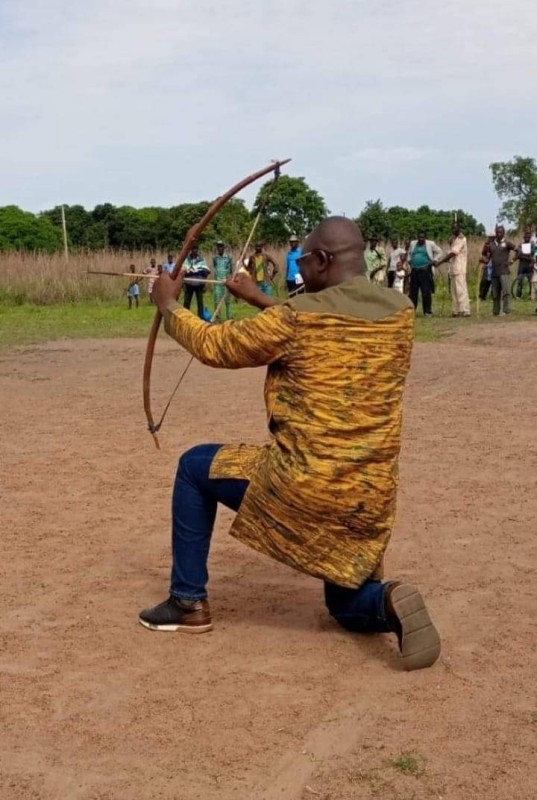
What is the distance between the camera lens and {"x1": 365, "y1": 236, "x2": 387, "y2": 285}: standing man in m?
20.0

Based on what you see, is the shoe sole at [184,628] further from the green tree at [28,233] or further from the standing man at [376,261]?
the green tree at [28,233]

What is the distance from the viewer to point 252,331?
3814 millimetres

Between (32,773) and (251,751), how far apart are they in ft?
2.22

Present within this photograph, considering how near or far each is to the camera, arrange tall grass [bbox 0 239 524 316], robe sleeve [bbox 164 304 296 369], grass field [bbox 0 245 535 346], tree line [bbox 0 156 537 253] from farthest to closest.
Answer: tree line [bbox 0 156 537 253]
tall grass [bbox 0 239 524 316]
grass field [bbox 0 245 535 346]
robe sleeve [bbox 164 304 296 369]

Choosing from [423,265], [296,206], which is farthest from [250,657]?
[423,265]

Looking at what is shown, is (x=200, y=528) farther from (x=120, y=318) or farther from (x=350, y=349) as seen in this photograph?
(x=120, y=318)

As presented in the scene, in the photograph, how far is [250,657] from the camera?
418 centimetres

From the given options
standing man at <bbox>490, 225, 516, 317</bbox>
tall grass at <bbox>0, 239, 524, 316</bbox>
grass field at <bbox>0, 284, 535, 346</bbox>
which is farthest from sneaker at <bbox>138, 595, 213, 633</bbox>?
tall grass at <bbox>0, 239, 524, 316</bbox>

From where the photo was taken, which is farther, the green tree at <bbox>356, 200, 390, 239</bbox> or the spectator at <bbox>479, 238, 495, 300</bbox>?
the green tree at <bbox>356, 200, 390, 239</bbox>

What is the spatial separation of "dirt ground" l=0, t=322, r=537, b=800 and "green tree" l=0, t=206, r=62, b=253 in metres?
45.1

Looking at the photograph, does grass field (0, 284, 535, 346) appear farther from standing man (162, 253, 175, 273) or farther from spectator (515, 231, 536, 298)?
standing man (162, 253, 175, 273)

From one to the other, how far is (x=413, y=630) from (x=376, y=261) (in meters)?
16.7

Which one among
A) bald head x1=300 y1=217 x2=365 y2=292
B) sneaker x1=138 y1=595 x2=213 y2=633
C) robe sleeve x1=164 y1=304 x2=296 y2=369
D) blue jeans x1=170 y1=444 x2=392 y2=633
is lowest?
sneaker x1=138 y1=595 x2=213 y2=633

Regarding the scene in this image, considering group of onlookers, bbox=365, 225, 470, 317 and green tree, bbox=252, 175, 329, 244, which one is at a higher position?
green tree, bbox=252, 175, 329, 244
